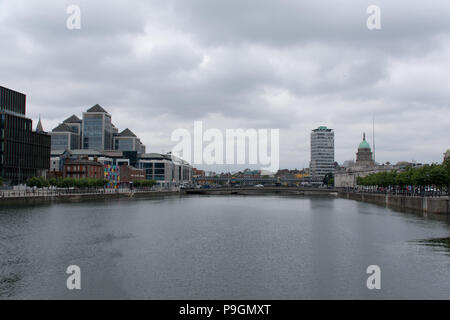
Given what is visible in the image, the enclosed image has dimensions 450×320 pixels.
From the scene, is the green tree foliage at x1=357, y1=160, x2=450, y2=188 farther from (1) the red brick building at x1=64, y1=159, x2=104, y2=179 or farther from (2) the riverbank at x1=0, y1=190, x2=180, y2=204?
(1) the red brick building at x1=64, y1=159, x2=104, y2=179

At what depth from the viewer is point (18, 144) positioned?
118812 millimetres

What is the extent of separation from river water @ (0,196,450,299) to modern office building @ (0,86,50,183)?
68.0 metres

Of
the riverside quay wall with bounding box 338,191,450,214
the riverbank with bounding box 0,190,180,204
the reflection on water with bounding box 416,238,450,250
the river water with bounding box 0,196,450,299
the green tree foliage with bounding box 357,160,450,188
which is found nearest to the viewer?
the river water with bounding box 0,196,450,299

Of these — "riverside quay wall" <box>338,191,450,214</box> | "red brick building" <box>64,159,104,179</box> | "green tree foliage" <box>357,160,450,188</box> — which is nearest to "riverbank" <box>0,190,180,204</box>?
"red brick building" <box>64,159,104,179</box>

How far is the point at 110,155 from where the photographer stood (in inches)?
7618

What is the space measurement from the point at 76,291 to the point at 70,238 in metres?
18.9

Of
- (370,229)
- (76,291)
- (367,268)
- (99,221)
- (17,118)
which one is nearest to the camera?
(76,291)

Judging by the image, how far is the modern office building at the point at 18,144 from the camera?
113500 mm

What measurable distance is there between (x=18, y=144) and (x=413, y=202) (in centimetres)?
10133

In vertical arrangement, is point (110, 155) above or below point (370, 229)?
above

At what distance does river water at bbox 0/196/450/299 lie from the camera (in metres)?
25.0

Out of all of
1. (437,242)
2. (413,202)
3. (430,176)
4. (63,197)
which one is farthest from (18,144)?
(437,242)
